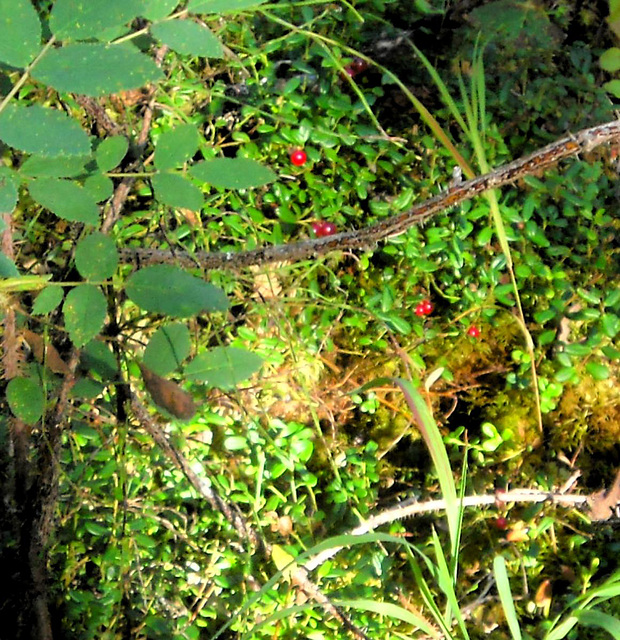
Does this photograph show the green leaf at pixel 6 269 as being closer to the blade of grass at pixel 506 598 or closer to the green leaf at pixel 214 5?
the green leaf at pixel 214 5

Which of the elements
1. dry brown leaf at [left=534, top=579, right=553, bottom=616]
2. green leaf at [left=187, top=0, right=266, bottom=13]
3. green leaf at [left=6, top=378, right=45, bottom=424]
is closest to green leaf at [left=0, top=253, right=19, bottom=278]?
green leaf at [left=6, top=378, right=45, bottom=424]

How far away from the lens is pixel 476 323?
1.57 m

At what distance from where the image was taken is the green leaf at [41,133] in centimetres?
63

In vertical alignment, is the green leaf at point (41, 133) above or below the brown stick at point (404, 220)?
above

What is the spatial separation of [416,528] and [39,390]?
3.03ft

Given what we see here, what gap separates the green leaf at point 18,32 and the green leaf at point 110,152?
0.20 metres

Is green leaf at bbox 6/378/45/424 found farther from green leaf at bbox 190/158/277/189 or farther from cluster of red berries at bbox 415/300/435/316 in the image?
cluster of red berries at bbox 415/300/435/316

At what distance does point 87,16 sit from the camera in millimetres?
625

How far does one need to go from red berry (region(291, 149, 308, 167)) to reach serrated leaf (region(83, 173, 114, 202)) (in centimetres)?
79

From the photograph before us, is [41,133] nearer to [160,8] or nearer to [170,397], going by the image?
[160,8]

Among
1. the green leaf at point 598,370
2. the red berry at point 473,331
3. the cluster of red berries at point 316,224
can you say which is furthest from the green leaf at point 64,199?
the green leaf at point 598,370

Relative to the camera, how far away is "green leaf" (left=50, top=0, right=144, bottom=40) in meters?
0.62

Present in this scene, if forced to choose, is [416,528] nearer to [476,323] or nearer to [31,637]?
[476,323]

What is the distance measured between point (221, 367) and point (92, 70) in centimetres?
40
